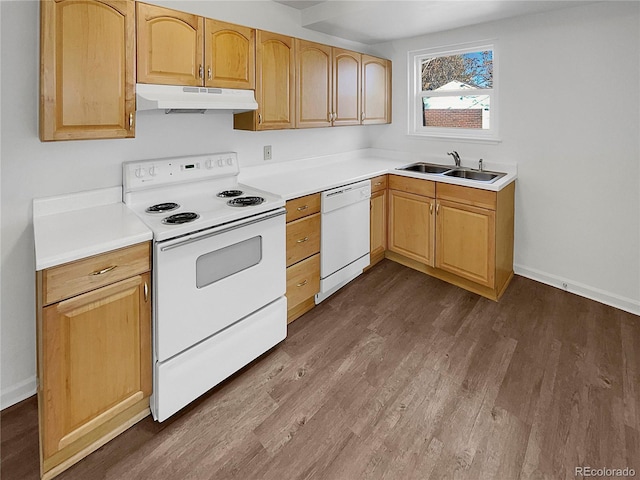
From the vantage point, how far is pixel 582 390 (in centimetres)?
208

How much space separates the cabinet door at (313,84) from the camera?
9.64ft

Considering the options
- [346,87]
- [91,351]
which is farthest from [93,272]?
[346,87]

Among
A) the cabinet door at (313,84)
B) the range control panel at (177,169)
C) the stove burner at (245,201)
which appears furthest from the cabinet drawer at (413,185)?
the stove burner at (245,201)

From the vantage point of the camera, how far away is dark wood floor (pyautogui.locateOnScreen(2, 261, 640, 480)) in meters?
1.65

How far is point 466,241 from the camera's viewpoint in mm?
3184

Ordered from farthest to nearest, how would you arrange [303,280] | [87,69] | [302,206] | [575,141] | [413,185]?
[413,185]
[575,141]
[303,280]
[302,206]
[87,69]

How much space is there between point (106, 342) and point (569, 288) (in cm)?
344

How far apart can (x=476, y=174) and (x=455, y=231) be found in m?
0.67

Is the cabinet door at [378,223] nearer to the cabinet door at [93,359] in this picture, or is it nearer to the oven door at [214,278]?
the oven door at [214,278]

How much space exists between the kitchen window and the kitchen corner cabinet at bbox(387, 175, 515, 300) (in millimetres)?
751

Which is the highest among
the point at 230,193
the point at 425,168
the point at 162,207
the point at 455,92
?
the point at 455,92

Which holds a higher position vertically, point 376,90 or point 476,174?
point 376,90

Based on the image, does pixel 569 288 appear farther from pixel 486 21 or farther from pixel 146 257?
pixel 146 257

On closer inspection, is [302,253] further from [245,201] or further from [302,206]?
[245,201]
